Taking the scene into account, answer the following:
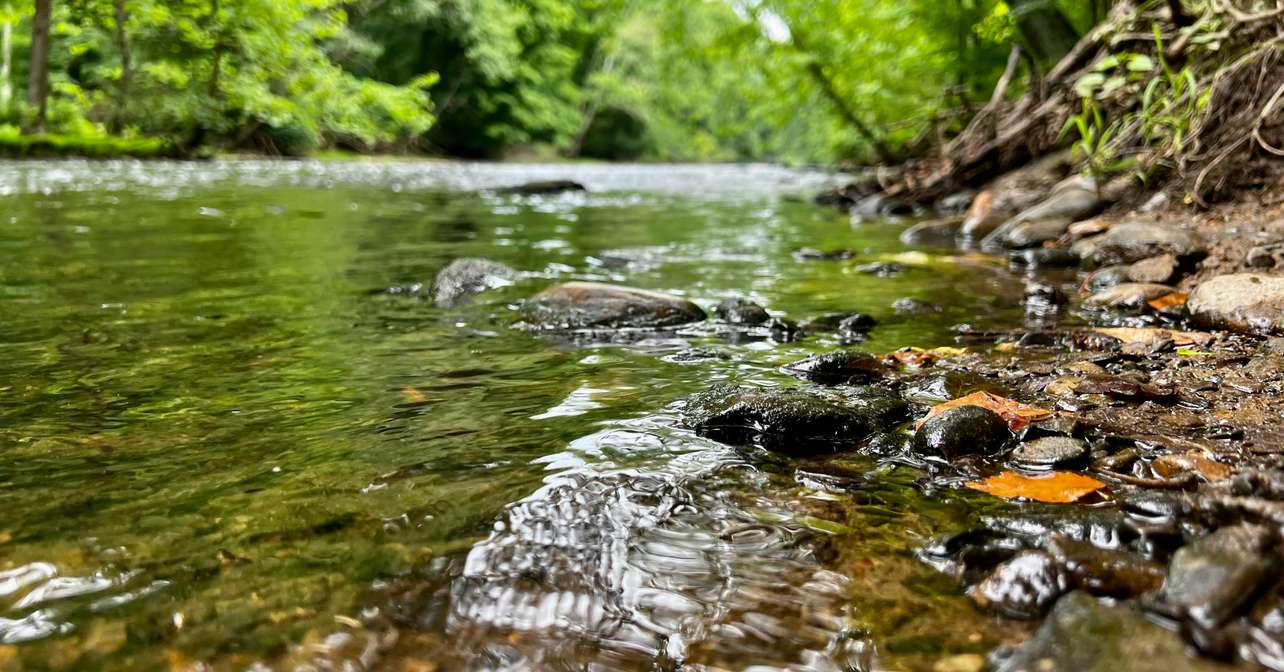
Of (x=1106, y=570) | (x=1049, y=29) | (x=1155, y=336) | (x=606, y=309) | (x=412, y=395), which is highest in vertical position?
(x=1049, y=29)

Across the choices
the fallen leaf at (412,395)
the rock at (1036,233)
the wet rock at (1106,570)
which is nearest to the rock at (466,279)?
the fallen leaf at (412,395)

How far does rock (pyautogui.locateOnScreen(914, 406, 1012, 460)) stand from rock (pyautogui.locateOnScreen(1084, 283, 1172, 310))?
2094 millimetres

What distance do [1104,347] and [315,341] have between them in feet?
9.24

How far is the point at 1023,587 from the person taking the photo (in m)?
1.22

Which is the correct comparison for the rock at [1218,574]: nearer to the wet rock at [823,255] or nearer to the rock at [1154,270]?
the rock at [1154,270]

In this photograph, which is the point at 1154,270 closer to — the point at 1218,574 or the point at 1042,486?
the point at 1042,486

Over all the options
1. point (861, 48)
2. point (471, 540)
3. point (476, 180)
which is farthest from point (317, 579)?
point (476, 180)

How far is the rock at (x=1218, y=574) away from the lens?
107 centimetres

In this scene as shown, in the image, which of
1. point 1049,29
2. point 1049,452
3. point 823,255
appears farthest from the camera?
point 1049,29

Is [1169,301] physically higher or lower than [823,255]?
higher

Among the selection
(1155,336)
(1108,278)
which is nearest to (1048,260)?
(1108,278)

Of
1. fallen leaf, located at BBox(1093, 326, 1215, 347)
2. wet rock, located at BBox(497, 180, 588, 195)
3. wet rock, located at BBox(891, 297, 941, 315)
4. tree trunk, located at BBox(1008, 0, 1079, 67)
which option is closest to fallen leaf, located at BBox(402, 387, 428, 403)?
wet rock, located at BBox(891, 297, 941, 315)

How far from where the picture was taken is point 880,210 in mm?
9570

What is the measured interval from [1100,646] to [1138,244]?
430cm
